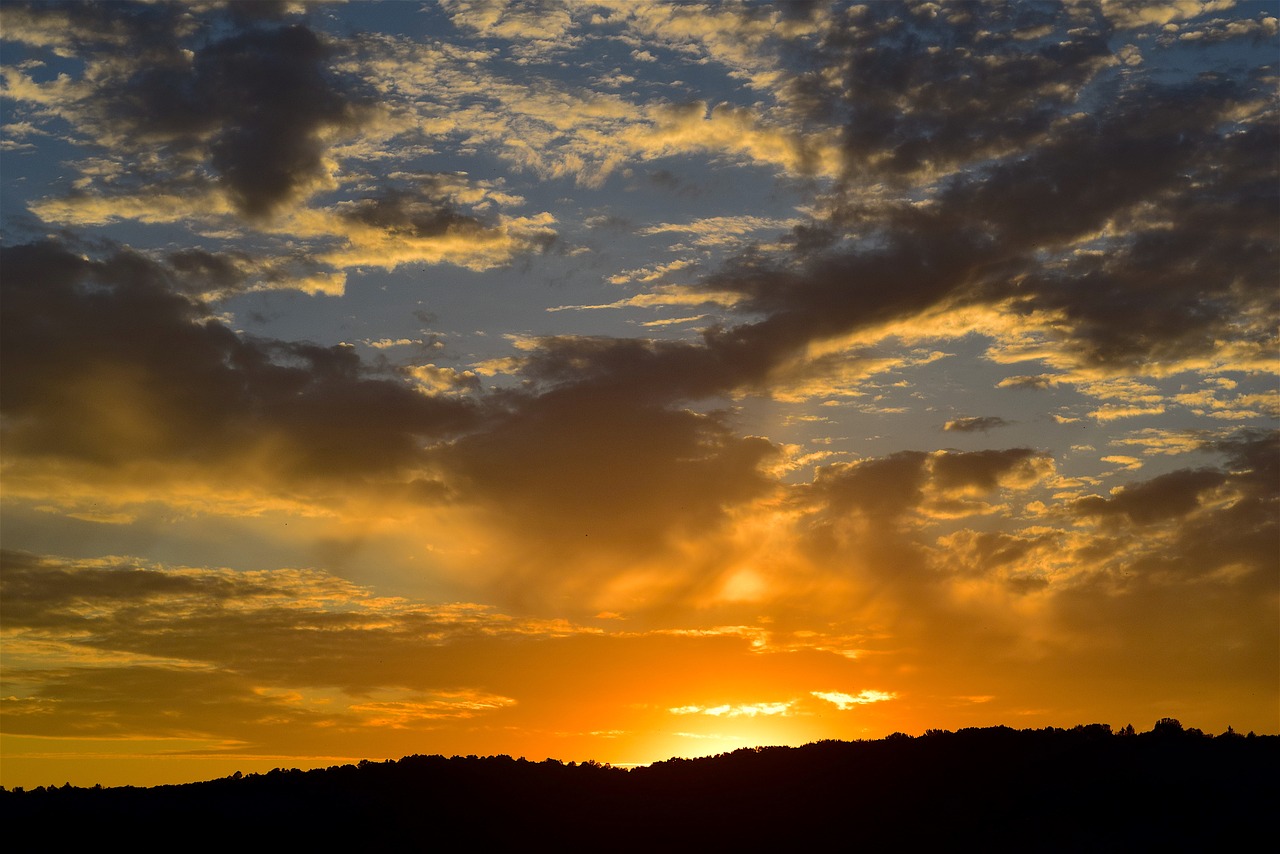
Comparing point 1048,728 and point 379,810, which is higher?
point 1048,728

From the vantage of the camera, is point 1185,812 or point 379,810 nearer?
point 1185,812

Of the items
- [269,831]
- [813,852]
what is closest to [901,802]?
[813,852]

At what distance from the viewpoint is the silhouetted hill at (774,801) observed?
38.7 m

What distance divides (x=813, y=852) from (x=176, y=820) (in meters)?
21.9

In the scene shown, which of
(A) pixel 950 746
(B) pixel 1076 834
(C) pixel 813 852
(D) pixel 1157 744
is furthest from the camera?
(A) pixel 950 746

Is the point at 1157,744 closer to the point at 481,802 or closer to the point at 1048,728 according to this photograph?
the point at 1048,728

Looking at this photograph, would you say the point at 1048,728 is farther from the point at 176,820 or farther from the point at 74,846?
the point at 74,846

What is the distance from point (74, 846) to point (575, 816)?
56.4 ft

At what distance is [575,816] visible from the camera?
4509 cm

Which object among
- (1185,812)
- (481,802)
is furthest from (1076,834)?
(481,802)

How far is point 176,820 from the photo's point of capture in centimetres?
4119

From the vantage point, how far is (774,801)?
4481cm

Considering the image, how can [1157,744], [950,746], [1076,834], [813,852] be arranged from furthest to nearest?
[950,746] → [1157,744] → [813,852] → [1076,834]

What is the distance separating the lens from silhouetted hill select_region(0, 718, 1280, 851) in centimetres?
3866
